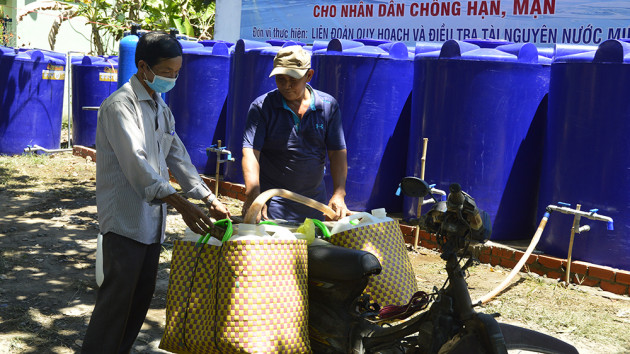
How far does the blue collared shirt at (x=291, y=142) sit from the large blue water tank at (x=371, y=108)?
121 inches

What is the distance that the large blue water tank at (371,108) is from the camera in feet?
24.2

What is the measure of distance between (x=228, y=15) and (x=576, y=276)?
8320mm

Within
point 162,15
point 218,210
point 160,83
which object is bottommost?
point 218,210

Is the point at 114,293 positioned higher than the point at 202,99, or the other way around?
the point at 202,99

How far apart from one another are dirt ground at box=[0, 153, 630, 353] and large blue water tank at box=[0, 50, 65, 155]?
12.7ft

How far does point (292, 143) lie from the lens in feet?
14.0

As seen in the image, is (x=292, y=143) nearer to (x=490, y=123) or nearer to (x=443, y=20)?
(x=490, y=123)

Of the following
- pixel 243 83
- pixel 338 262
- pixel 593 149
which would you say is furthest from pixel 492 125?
pixel 338 262

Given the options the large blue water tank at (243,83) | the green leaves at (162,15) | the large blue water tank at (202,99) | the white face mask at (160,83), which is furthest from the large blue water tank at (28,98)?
the white face mask at (160,83)

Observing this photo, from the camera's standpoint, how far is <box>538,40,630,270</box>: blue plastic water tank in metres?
5.59

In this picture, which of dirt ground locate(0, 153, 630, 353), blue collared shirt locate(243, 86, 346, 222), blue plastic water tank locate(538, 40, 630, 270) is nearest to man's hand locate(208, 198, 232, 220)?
blue collared shirt locate(243, 86, 346, 222)

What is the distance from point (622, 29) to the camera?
7.28 meters

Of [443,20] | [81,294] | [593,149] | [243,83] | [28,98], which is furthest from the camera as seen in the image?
[28,98]

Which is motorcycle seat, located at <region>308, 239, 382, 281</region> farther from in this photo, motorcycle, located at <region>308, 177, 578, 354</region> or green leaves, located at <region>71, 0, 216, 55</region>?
green leaves, located at <region>71, 0, 216, 55</region>
